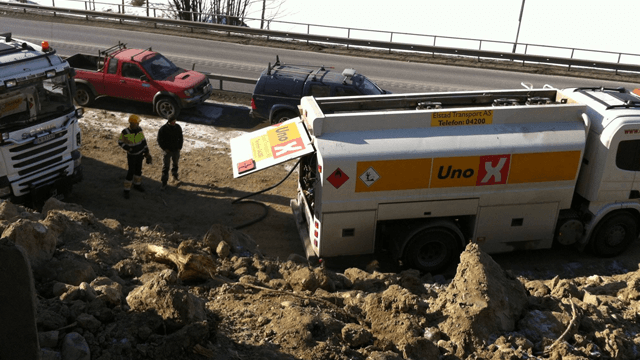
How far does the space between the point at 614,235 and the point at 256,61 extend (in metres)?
16.9

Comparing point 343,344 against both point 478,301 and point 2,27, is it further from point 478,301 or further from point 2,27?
point 2,27

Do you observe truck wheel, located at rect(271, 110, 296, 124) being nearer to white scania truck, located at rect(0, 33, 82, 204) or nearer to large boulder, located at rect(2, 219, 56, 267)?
white scania truck, located at rect(0, 33, 82, 204)

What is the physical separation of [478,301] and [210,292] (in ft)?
10.3

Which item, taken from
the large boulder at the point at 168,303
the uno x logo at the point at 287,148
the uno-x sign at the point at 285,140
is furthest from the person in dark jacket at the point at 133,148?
the large boulder at the point at 168,303

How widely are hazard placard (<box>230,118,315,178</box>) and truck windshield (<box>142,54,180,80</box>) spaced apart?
26.2ft

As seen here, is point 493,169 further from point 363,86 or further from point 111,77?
point 111,77

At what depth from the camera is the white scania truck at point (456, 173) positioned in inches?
380

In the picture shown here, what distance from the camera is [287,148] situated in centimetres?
988

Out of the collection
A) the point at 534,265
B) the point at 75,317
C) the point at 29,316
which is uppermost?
the point at 29,316

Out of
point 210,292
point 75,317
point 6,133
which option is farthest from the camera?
point 6,133

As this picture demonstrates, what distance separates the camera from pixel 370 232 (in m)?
10.0

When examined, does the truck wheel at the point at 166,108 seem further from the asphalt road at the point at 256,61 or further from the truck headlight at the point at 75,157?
the truck headlight at the point at 75,157

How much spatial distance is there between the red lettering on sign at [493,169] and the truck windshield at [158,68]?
11000mm

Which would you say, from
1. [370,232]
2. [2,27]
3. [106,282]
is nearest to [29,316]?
[106,282]
